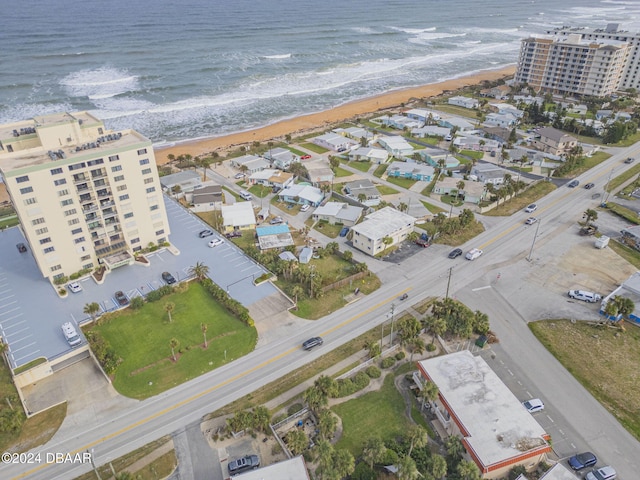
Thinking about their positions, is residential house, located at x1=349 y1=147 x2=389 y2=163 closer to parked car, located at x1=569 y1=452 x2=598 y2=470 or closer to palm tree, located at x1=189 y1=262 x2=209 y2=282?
palm tree, located at x1=189 y1=262 x2=209 y2=282

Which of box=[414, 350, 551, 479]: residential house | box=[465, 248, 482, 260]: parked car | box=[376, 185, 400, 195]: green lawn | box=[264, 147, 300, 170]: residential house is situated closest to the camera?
box=[414, 350, 551, 479]: residential house

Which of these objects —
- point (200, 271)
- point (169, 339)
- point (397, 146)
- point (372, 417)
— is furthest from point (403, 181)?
point (372, 417)

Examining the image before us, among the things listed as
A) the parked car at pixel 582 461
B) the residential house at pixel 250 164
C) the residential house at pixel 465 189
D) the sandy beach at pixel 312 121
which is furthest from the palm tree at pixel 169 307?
the sandy beach at pixel 312 121

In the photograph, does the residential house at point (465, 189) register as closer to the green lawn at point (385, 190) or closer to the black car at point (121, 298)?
the green lawn at point (385, 190)

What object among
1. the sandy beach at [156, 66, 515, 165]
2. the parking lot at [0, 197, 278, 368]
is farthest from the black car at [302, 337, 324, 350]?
the sandy beach at [156, 66, 515, 165]

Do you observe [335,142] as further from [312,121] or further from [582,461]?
[582,461]

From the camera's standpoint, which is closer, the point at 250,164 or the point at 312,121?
the point at 250,164
